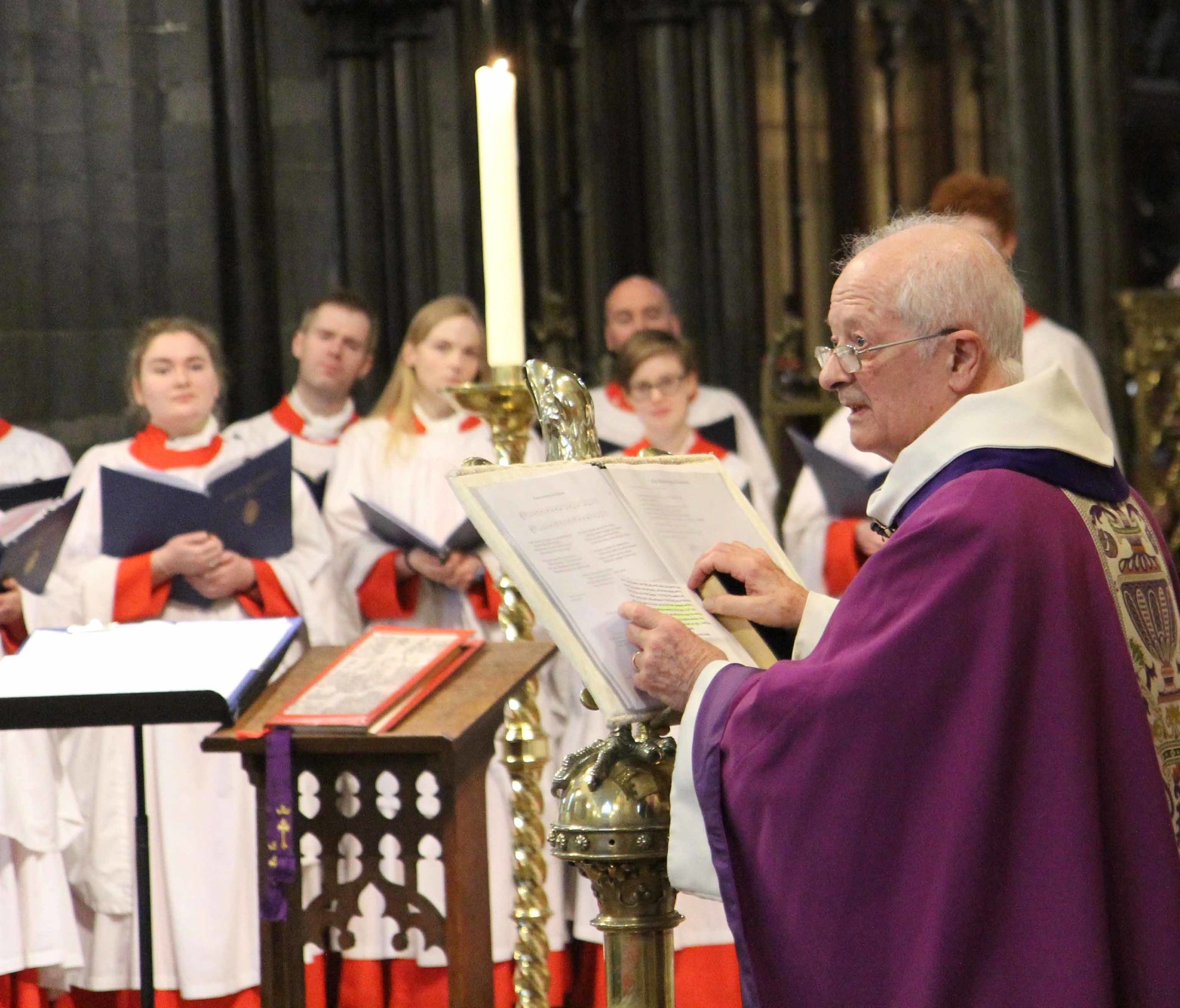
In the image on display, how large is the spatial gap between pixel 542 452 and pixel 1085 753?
11.1ft

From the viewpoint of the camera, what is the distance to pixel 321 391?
20.5 feet

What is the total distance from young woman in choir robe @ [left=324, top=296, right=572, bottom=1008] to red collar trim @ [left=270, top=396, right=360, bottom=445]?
31.3 inches

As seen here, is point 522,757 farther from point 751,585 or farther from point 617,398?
point 617,398

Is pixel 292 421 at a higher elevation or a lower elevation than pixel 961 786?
higher

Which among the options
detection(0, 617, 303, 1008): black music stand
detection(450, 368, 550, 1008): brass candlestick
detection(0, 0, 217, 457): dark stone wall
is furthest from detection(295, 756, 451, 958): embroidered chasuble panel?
detection(0, 0, 217, 457): dark stone wall

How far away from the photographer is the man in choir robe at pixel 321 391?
19.8 feet

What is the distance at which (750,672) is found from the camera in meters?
2.40

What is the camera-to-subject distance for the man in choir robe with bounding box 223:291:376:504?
6.04 metres

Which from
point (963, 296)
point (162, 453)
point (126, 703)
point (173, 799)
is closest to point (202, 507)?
point (162, 453)

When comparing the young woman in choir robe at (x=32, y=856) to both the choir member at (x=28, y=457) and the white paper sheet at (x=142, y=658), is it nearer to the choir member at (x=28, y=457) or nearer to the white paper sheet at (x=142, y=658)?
the choir member at (x=28, y=457)

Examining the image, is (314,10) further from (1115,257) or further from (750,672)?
(750,672)

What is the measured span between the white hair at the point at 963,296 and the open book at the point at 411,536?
86.4 inches

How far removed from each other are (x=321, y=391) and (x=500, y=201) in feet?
11.2

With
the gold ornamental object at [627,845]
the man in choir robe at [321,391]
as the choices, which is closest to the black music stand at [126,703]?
the gold ornamental object at [627,845]
